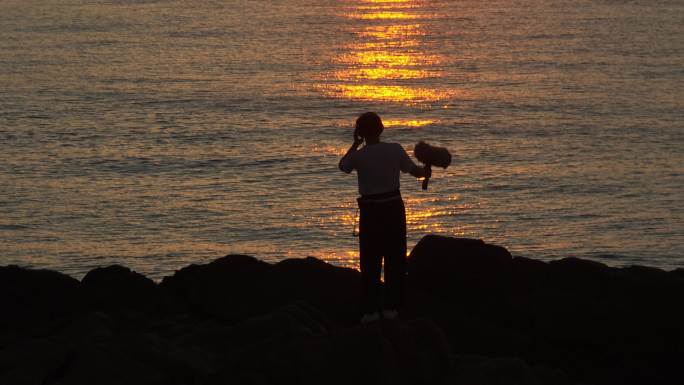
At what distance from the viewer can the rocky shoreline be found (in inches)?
344

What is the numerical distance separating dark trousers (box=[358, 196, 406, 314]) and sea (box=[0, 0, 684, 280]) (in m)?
19.2

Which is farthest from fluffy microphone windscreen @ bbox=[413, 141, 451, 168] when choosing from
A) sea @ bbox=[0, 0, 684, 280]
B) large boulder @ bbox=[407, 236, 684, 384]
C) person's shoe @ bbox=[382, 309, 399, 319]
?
sea @ bbox=[0, 0, 684, 280]

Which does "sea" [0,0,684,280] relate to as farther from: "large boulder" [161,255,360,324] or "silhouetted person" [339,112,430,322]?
"silhouetted person" [339,112,430,322]

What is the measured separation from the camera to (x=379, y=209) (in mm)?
10453

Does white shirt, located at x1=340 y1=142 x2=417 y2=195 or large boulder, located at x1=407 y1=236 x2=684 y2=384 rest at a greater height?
white shirt, located at x1=340 y1=142 x2=417 y2=195

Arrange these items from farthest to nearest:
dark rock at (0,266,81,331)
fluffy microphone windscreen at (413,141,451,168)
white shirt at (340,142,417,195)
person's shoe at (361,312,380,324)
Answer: dark rock at (0,266,81,331)
person's shoe at (361,312,380,324)
fluffy microphone windscreen at (413,141,451,168)
white shirt at (340,142,417,195)

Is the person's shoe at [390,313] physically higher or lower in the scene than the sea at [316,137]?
higher

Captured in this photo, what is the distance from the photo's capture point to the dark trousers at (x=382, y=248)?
10469mm

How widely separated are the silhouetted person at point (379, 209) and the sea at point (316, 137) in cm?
1922

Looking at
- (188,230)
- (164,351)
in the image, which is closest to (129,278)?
(164,351)

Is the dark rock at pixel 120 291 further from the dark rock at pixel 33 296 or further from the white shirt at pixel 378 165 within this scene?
the white shirt at pixel 378 165

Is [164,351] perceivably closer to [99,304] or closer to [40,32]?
[99,304]

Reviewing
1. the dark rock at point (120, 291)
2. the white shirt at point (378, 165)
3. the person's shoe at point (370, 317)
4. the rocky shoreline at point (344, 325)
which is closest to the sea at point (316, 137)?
the dark rock at point (120, 291)

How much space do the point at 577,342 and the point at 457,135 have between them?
3618 centimetres
